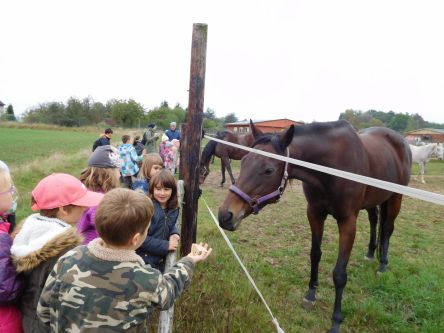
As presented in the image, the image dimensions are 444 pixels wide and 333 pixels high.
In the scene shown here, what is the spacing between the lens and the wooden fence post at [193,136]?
242 cm

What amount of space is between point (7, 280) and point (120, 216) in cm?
62

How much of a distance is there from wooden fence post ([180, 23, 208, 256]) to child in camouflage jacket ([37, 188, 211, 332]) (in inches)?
48.3

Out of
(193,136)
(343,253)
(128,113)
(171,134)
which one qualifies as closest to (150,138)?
(171,134)

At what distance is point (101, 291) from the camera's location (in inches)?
47.7

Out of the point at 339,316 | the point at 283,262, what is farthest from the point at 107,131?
the point at 339,316

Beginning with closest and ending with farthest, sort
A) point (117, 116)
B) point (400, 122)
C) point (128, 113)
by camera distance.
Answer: point (128, 113)
point (117, 116)
point (400, 122)

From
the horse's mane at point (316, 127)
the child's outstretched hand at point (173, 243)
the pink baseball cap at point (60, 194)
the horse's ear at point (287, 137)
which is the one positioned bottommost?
the child's outstretched hand at point (173, 243)

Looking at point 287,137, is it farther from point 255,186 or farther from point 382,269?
point 382,269

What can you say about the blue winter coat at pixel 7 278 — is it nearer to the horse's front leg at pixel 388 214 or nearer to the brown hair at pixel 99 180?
the brown hair at pixel 99 180

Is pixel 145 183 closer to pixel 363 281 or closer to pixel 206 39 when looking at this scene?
pixel 206 39

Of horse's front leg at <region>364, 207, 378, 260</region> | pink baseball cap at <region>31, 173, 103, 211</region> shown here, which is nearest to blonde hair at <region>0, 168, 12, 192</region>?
pink baseball cap at <region>31, 173, 103, 211</region>

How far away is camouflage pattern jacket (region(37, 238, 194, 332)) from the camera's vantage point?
47.8 inches

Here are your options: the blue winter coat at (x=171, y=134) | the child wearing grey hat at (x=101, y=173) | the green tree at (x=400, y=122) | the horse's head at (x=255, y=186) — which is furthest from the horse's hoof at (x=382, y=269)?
the green tree at (x=400, y=122)

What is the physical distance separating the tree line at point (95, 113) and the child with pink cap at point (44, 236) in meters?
51.7
